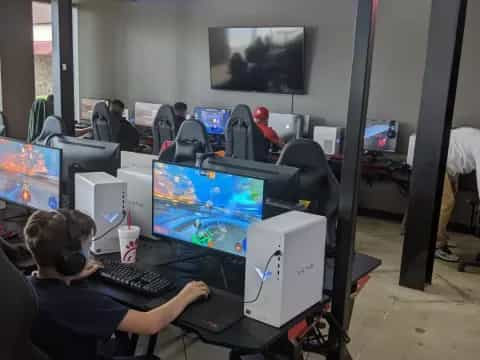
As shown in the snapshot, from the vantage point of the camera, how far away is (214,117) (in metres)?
6.86

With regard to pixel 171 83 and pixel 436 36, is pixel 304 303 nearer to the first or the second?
pixel 436 36

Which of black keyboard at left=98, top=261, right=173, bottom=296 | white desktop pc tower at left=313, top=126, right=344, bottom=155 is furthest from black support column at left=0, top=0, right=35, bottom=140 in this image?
black keyboard at left=98, top=261, right=173, bottom=296

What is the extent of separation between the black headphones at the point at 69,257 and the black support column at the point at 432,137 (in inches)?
114

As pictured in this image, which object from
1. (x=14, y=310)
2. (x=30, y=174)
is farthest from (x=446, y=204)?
(x=14, y=310)

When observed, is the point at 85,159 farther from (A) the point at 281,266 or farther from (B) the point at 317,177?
(A) the point at 281,266

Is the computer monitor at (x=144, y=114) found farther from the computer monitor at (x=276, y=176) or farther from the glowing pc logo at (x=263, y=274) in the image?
the glowing pc logo at (x=263, y=274)

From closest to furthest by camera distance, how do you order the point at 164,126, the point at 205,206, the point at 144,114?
1. the point at 205,206
2. the point at 164,126
3. the point at 144,114

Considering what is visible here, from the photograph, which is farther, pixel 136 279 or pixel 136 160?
pixel 136 160

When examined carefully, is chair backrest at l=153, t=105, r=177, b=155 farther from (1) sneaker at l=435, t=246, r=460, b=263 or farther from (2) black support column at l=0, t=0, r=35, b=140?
(1) sneaker at l=435, t=246, r=460, b=263

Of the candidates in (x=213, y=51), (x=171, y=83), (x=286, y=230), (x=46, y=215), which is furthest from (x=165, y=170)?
(x=171, y=83)

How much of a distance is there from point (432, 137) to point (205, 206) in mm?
2372

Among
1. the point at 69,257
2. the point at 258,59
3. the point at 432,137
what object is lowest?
the point at 69,257

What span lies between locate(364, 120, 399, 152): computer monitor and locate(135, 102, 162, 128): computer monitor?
129 inches

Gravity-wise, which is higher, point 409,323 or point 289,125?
point 289,125
